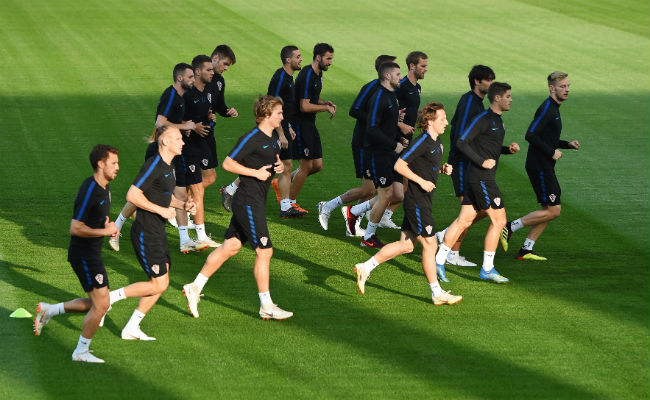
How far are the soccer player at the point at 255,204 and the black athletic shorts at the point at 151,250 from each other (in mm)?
746

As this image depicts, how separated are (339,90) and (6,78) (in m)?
7.15

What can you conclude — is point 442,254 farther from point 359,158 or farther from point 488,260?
point 359,158

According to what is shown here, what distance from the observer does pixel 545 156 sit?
12.2 meters

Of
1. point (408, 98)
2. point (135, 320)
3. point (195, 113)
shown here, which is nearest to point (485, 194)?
point (408, 98)

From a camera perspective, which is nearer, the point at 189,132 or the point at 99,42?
the point at 189,132

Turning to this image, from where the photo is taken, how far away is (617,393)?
8758mm

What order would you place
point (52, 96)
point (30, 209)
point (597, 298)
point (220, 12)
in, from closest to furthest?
1. point (597, 298)
2. point (30, 209)
3. point (52, 96)
4. point (220, 12)

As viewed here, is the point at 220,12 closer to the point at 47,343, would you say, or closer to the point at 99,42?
the point at 99,42

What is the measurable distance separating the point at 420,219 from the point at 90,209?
3542 millimetres

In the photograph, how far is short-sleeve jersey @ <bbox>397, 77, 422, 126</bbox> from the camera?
13.3m

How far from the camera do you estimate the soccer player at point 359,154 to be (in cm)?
1304

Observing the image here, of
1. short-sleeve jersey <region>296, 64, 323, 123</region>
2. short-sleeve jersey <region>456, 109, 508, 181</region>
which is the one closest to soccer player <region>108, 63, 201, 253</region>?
short-sleeve jersey <region>296, 64, 323, 123</region>

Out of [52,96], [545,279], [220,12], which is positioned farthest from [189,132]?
[220,12]

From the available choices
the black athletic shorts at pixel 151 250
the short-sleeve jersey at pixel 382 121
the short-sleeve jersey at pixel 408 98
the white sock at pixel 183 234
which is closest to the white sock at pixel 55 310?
the black athletic shorts at pixel 151 250
